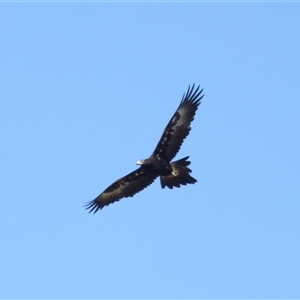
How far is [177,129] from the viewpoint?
98.2 ft

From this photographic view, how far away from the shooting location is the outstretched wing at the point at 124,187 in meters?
31.2

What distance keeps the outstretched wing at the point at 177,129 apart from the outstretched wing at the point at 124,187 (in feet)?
3.29

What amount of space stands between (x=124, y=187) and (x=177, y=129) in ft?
9.65

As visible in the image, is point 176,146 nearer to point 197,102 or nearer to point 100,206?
point 197,102

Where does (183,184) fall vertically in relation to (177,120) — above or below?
below

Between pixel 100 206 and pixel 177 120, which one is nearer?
pixel 177 120

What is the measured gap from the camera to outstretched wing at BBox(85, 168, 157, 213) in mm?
31156

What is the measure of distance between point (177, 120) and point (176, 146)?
0.80 meters

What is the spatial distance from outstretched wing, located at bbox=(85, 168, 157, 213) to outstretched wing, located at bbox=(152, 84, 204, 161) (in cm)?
100

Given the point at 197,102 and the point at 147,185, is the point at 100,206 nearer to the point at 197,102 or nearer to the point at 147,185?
the point at 147,185

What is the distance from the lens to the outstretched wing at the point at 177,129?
2978cm

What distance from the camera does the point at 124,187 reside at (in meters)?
31.6

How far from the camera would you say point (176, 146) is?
2981cm

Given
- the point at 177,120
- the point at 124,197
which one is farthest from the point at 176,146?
the point at 124,197
